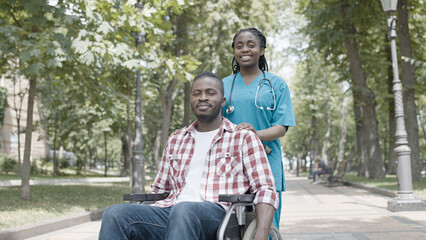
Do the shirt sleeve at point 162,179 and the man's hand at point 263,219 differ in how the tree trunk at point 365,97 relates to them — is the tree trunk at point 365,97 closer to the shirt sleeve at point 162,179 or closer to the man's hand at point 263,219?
the shirt sleeve at point 162,179

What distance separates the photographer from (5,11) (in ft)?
32.2

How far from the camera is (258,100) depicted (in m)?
3.02

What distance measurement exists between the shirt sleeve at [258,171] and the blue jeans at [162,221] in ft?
0.77

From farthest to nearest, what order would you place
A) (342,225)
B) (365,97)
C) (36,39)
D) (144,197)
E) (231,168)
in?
(365,97) < (36,39) < (342,225) < (144,197) < (231,168)

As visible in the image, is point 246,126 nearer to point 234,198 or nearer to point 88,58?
point 234,198

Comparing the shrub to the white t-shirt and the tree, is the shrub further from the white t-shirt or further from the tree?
the white t-shirt

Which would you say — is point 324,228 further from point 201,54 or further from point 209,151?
point 201,54

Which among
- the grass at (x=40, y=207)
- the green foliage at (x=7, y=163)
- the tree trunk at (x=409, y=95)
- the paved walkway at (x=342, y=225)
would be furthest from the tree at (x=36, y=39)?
the green foliage at (x=7, y=163)

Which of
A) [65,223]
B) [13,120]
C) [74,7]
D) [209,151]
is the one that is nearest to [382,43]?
[74,7]

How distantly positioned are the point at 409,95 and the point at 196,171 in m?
14.3

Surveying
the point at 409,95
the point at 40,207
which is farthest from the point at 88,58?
the point at 409,95

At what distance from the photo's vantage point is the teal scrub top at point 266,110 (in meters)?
3.02

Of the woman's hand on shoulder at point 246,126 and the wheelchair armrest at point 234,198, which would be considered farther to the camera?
the woman's hand on shoulder at point 246,126

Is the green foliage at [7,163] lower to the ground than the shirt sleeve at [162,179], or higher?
higher
